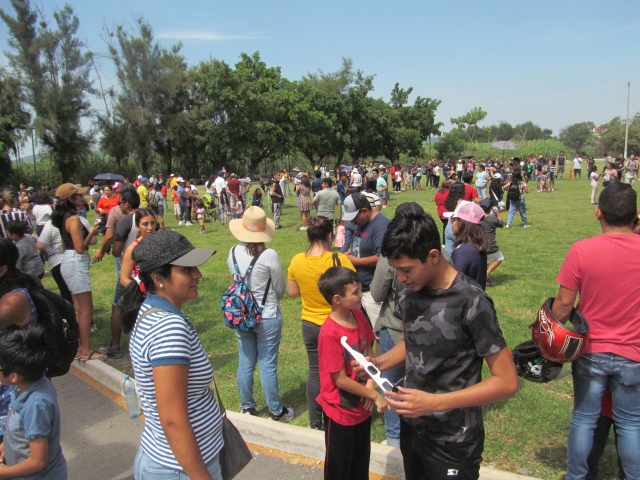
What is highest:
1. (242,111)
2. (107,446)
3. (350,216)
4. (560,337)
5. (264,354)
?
(242,111)

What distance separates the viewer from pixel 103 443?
4.29m

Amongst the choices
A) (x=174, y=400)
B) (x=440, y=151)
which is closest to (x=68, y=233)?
(x=174, y=400)

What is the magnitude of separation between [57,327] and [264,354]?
172cm

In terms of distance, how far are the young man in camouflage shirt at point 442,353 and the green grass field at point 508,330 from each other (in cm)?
162

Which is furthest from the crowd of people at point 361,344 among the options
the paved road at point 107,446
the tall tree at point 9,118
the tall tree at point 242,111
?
the tall tree at point 242,111

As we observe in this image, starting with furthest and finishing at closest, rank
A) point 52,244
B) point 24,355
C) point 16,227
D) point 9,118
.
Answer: point 9,118
point 52,244
point 16,227
point 24,355

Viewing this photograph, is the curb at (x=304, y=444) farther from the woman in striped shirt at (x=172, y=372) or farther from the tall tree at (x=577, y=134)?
the tall tree at (x=577, y=134)

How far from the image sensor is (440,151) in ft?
223

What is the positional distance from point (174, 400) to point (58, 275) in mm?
5242

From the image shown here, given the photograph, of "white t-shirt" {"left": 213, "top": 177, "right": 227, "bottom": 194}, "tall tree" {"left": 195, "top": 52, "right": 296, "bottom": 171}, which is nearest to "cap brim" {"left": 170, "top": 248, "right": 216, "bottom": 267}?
"white t-shirt" {"left": 213, "top": 177, "right": 227, "bottom": 194}

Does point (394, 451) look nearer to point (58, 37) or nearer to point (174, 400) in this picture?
point (174, 400)

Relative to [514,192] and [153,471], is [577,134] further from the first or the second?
[153,471]

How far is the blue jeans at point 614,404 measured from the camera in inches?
109

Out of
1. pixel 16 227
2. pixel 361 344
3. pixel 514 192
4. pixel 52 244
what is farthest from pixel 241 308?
pixel 514 192
